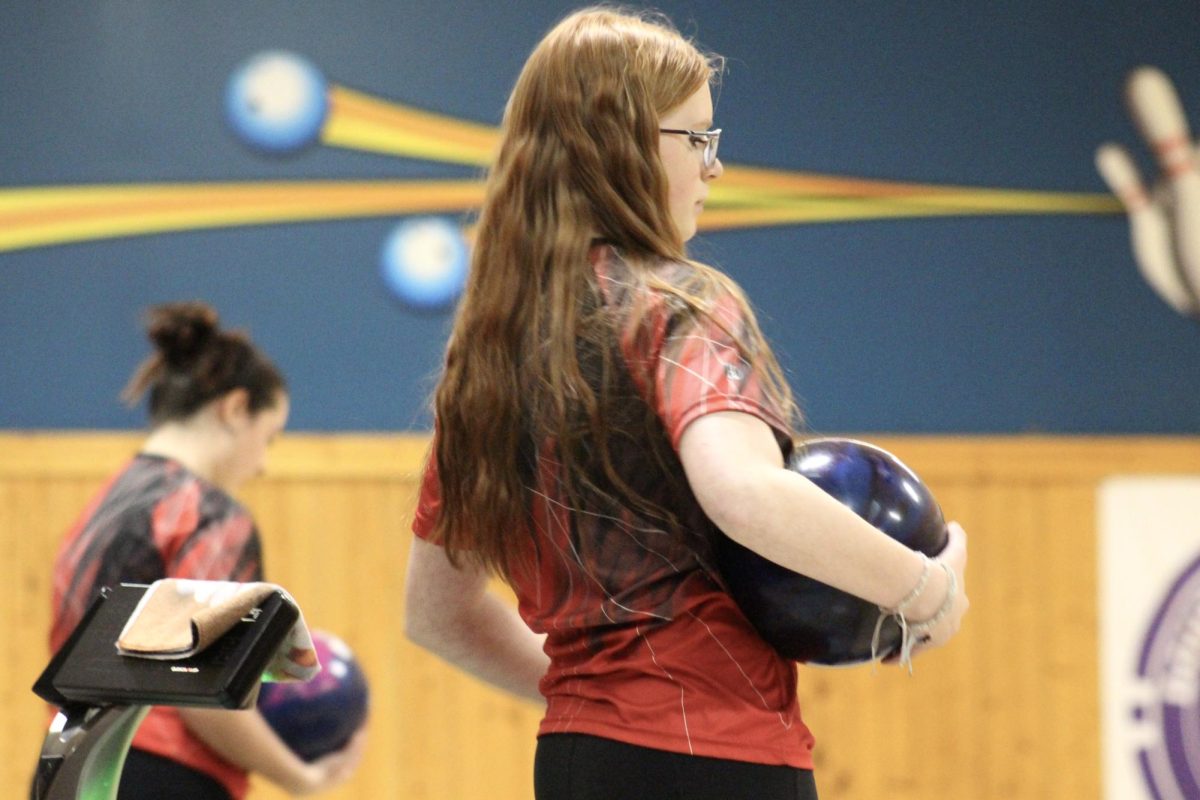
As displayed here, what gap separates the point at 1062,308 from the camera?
452cm

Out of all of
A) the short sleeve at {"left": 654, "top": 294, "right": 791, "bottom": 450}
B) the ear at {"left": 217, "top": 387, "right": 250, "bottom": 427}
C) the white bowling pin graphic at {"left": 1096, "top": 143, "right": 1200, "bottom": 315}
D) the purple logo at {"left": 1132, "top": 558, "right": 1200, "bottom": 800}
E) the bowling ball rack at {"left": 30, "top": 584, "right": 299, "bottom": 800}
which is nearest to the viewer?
the short sleeve at {"left": 654, "top": 294, "right": 791, "bottom": 450}

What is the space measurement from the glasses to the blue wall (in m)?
2.84

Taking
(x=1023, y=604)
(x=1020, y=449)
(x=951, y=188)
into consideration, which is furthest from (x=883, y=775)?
(x=951, y=188)

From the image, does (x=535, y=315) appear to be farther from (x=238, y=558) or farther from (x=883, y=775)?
(x=883, y=775)

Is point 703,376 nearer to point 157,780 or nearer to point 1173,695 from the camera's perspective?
point 157,780

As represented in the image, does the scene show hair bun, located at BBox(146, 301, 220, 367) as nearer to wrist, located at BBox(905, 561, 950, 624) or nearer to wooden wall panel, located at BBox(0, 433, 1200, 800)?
wooden wall panel, located at BBox(0, 433, 1200, 800)

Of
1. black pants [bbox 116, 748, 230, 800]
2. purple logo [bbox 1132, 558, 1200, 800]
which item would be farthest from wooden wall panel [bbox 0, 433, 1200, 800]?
black pants [bbox 116, 748, 230, 800]

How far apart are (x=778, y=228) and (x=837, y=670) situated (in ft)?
4.52

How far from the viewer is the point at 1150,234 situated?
14.7ft

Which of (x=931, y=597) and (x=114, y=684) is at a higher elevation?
(x=931, y=597)

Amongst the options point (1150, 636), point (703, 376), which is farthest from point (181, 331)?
point (1150, 636)

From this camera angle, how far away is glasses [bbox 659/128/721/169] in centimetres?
157

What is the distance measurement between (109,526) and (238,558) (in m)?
0.24

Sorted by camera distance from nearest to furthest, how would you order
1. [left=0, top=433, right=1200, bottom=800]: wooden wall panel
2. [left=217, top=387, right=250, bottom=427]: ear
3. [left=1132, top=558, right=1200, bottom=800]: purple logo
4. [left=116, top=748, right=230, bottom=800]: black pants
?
[left=116, top=748, right=230, bottom=800]: black pants
[left=217, top=387, right=250, bottom=427]: ear
[left=1132, top=558, right=1200, bottom=800]: purple logo
[left=0, top=433, right=1200, bottom=800]: wooden wall panel
